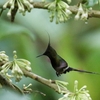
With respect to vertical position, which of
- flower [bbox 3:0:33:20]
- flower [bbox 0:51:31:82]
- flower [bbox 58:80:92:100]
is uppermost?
flower [bbox 3:0:33:20]

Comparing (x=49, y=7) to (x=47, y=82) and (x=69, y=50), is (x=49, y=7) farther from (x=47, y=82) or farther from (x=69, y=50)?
(x=69, y=50)

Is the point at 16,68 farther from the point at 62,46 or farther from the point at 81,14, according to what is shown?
the point at 62,46

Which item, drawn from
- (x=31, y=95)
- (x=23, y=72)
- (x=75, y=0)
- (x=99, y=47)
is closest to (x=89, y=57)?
(x=99, y=47)

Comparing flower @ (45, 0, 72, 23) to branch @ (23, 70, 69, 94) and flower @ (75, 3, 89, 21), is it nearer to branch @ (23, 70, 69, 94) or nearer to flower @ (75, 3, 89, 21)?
flower @ (75, 3, 89, 21)

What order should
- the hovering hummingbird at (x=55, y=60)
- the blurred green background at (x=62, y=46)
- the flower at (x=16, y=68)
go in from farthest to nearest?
the blurred green background at (x=62, y=46), the hovering hummingbird at (x=55, y=60), the flower at (x=16, y=68)

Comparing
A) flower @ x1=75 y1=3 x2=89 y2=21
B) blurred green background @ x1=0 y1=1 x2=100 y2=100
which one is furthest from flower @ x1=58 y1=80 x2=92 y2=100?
blurred green background @ x1=0 y1=1 x2=100 y2=100

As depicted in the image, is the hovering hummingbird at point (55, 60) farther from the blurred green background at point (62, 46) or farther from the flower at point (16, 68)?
the blurred green background at point (62, 46)

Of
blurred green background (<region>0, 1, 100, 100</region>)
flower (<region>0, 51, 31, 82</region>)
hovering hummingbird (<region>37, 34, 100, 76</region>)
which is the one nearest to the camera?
flower (<region>0, 51, 31, 82</region>)

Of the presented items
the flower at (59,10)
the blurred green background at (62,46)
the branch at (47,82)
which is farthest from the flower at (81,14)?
the blurred green background at (62,46)

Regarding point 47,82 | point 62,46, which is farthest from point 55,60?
point 62,46
